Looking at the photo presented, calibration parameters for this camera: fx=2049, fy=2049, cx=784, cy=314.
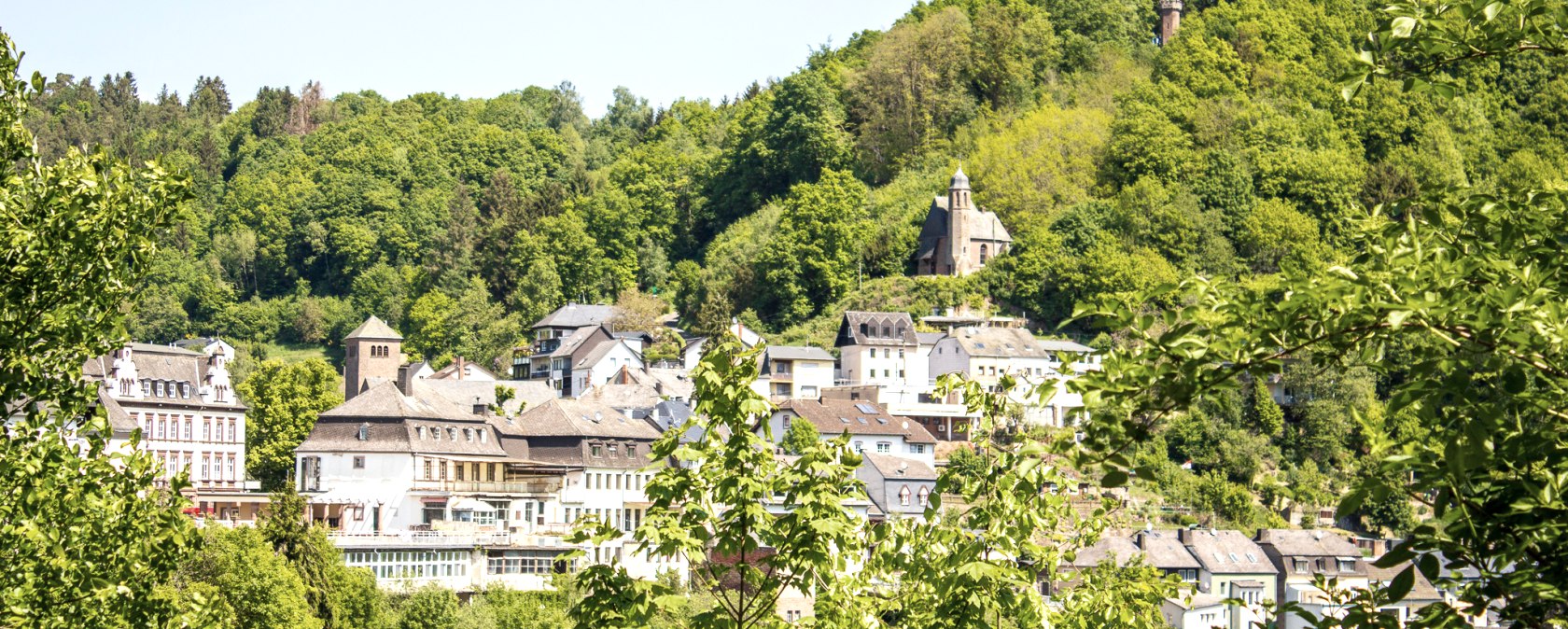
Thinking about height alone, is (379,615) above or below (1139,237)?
below

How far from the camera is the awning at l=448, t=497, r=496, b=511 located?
74125 millimetres

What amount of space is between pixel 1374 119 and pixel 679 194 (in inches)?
1859

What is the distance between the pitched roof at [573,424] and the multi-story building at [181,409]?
1106 centimetres

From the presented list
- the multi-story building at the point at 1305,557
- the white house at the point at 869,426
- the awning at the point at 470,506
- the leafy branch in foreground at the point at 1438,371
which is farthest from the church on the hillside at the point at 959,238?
the leafy branch in foreground at the point at 1438,371

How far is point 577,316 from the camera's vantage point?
124 m

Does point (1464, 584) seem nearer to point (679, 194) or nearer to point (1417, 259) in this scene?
point (1417, 259)

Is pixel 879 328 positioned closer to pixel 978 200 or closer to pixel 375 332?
pixel 978 200

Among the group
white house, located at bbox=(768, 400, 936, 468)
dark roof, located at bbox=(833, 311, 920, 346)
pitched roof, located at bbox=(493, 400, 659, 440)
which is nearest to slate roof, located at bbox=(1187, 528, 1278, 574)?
white house, located at bbox=(768, 400, 936, 468)

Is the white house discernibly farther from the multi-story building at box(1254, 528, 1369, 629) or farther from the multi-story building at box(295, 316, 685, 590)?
the multi-story building at box(1254, 528, 1369, 629)

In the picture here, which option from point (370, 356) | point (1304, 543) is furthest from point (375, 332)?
point (1304, 543)

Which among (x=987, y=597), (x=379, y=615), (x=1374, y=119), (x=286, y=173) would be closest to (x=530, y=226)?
(x=286, y=173)

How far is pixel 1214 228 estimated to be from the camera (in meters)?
117

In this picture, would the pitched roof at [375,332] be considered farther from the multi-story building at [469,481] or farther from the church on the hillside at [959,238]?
the multi-story building at [469,481]

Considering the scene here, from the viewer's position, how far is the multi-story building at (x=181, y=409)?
79562mm
